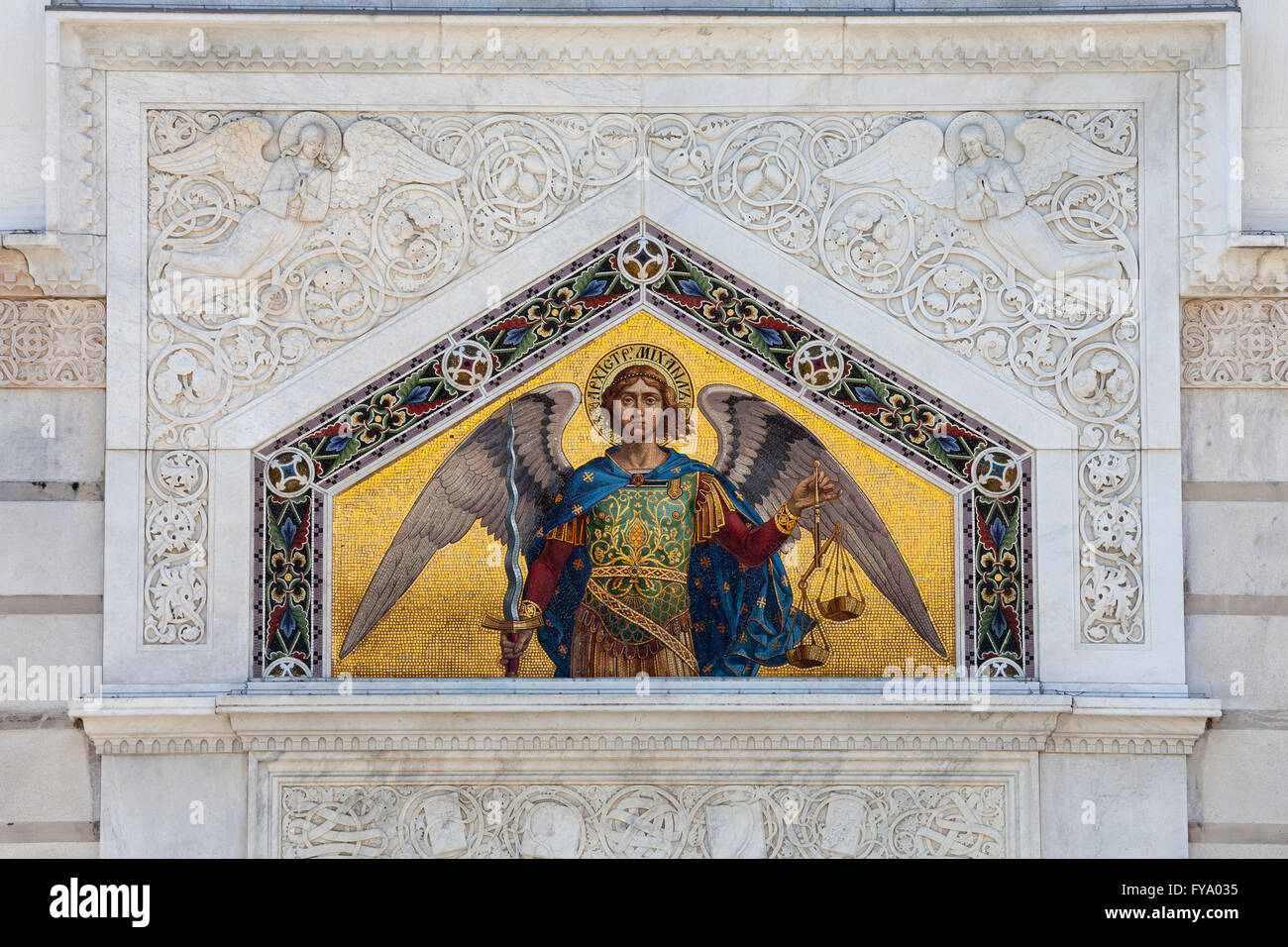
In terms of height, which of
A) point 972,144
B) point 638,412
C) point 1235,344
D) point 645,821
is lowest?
point 645,821

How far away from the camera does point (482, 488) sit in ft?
22.0

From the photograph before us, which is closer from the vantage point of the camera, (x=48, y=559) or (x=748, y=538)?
(x=48, y=559)

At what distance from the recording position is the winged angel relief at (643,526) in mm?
6645

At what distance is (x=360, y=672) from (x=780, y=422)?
195cm

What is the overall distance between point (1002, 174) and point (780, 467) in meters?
1.47

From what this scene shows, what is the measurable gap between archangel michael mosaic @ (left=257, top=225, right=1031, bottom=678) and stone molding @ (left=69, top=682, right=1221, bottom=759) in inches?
8.1

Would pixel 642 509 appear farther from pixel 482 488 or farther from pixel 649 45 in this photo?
pixel 649 45

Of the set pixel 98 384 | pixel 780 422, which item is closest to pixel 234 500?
pixel 98 384

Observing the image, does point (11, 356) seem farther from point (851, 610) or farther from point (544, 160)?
point (851, 610)

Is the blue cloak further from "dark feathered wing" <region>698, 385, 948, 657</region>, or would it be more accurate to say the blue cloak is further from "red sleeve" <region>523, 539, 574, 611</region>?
"dark feathered wing" <region>698, 385, 948, 657</region>

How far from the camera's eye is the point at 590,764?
653cm

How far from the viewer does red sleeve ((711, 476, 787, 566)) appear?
6.70 metres

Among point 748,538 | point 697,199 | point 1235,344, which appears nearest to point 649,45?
point 697,199

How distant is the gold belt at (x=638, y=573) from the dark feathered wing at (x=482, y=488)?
1.04 feet
